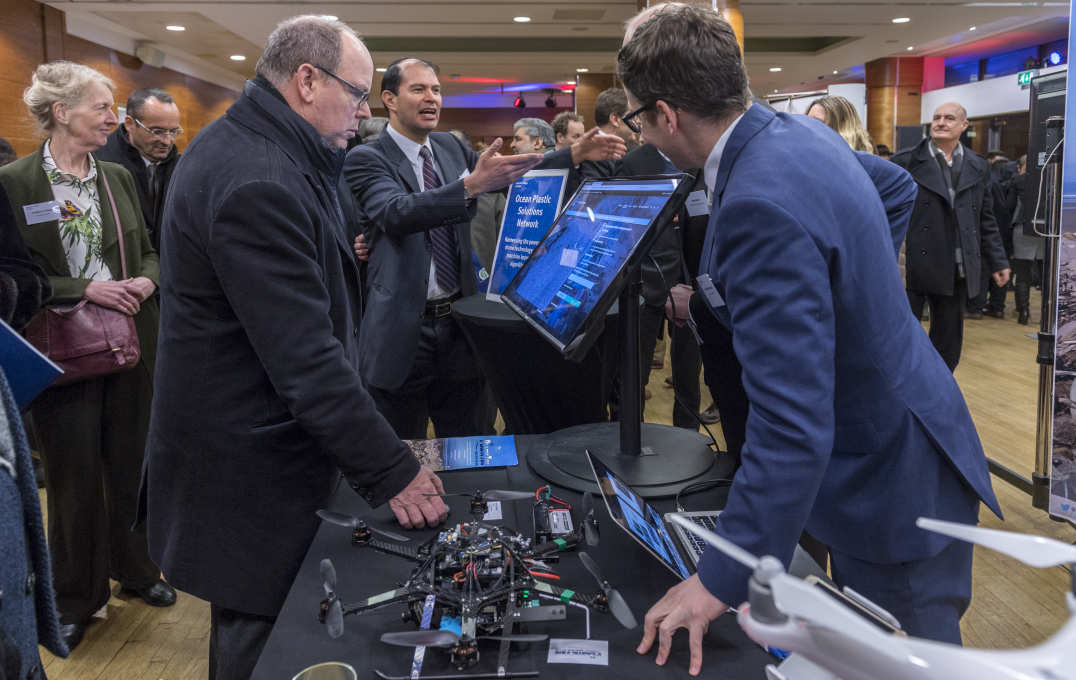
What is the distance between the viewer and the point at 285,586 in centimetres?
129

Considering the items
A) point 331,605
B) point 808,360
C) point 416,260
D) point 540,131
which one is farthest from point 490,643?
point 540,131

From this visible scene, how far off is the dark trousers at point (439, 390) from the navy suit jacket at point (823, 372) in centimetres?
153

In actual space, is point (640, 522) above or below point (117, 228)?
below

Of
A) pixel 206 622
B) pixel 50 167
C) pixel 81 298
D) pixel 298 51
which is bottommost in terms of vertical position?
pixel 206 622

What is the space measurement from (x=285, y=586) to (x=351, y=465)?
0.26 metres

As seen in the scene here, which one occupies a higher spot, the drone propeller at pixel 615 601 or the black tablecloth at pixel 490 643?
the drone propeller at pixel 615 601

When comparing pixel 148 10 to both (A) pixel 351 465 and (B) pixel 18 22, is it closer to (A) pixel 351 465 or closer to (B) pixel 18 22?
(B) pixel 18 22

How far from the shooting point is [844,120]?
3.79 meters

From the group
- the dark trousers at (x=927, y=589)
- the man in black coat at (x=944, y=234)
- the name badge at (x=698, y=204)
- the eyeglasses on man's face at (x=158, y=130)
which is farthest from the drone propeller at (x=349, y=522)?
the man in black coat at (x=944, y=234)

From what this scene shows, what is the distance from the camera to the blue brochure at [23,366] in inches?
36.3

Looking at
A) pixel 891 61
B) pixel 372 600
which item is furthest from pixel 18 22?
pixel 891 61

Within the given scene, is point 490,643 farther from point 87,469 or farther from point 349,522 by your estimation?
point 87,469

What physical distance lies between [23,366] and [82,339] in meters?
1.54

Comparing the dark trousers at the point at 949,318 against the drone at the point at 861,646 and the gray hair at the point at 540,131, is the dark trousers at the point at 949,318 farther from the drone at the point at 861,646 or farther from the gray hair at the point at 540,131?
the drone at the point at 861,646
